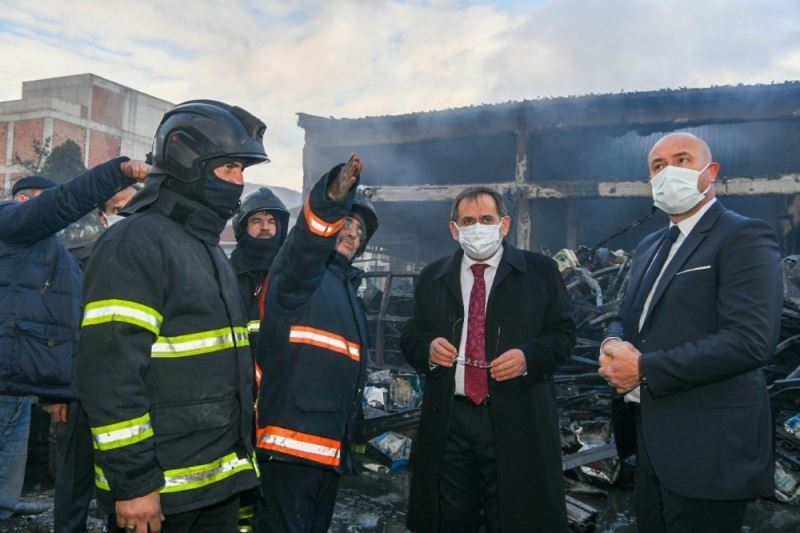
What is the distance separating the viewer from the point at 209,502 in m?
1.97

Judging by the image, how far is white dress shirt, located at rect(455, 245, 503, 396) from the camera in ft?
9.93

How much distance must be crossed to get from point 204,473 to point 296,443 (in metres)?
0.66

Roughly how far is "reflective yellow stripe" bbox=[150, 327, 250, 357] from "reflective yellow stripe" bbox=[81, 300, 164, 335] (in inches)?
4.1

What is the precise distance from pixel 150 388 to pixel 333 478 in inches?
48.2

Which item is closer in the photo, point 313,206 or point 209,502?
point 209,502

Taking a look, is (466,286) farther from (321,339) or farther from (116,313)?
(116,313)

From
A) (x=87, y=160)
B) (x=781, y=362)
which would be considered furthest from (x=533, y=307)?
(x=87, y=160)

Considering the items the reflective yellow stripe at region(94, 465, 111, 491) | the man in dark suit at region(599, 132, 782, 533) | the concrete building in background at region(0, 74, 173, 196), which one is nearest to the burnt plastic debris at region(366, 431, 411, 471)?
the man in dark suit at region(599, 132, 782, 533)

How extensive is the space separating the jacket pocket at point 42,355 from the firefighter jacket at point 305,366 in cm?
169

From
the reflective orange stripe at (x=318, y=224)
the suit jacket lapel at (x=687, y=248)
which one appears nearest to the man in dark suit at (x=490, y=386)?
the suit jacket lapel at (x=687, y=248)

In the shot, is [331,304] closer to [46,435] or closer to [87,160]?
[46,435]

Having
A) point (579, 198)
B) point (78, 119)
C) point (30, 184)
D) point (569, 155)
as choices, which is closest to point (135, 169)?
point (30, 184)

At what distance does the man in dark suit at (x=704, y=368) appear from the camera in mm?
2186

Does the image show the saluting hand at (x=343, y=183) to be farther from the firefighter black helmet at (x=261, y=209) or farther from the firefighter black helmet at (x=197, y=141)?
the firefighter black helmet at (x=261, y=209)
